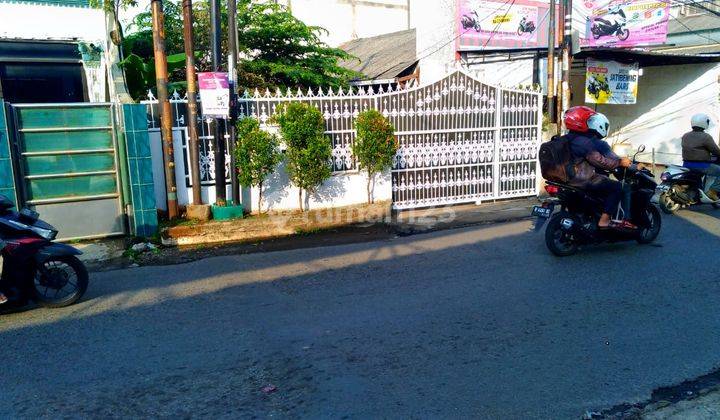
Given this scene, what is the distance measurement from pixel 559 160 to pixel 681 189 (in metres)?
3.84

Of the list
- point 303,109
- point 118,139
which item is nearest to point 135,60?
point 118,139

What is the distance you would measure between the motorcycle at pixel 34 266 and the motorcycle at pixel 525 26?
1392 cm

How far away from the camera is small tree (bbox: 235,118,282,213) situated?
879 cm

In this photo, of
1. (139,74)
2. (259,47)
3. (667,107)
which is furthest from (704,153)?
(259,47)

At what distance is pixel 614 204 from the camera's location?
7094 mm

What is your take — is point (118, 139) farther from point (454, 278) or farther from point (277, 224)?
point (454, 278)

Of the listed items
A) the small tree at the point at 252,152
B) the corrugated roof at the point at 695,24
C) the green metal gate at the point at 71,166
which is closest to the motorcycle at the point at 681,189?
the small tree at the point at 252,152

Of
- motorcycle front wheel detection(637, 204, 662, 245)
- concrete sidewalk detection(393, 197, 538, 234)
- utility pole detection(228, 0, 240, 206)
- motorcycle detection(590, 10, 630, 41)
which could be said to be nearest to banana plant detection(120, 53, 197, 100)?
utility pole detection(228, 0, 240, 206)

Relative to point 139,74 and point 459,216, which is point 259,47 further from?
point 459,216

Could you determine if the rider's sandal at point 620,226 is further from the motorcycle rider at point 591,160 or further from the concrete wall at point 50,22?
the concrete wall at point 50,22

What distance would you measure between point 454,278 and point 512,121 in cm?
563

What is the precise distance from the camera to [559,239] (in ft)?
23.2

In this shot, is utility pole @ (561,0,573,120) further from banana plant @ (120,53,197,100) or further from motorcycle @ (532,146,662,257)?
banana plant @ (120,53,197,100)

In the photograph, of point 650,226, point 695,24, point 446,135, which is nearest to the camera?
point 650,226
